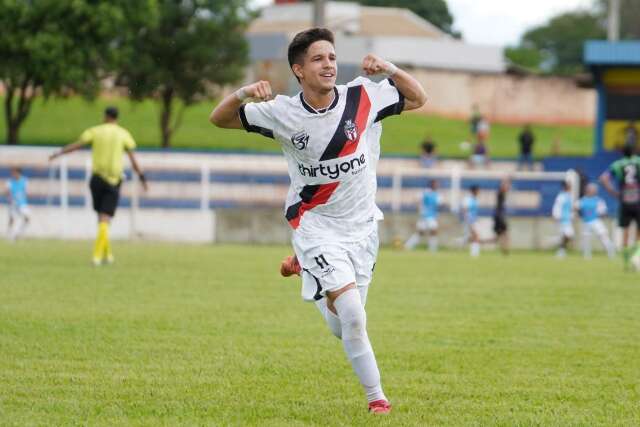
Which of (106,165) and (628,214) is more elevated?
(106,165)

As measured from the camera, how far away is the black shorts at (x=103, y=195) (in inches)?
683

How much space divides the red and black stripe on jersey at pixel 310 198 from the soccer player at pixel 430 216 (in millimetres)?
21478

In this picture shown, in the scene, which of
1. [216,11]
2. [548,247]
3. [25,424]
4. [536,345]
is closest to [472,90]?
[216,11]

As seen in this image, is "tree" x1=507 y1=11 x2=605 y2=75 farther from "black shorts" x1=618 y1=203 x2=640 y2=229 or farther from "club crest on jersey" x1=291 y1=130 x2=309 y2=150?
"club crest on jersey" x1=291 y1=130 x2=309 y2=150

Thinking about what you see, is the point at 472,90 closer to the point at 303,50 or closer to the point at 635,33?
the point at 635,33

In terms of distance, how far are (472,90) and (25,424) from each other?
2447 inches

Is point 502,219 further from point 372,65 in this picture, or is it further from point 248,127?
point 372,65

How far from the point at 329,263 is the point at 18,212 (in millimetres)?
22220

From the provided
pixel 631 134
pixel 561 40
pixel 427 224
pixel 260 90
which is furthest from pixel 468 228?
pixel 561 40

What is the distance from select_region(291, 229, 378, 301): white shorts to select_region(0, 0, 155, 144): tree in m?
31.6

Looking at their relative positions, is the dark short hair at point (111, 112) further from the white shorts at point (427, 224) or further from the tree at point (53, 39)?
the tree at point (53, 39)

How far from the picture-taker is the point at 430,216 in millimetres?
28906

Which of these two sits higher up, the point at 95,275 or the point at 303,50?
the point at 303,50

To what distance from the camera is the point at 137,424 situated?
21.2ft
